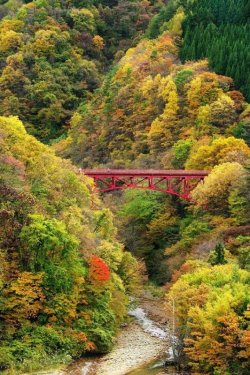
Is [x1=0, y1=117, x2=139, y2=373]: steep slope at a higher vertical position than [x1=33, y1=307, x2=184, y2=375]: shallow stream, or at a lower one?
higher

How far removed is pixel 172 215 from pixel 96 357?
77.8 ft

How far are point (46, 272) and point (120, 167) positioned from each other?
118 feet

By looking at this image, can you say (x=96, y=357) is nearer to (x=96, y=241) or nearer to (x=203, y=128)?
(x=96, y=241)

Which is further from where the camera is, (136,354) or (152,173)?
(152,173)

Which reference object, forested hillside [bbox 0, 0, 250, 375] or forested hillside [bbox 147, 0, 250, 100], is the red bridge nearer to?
forested hillside [bbox 0, 0, 250, 375]

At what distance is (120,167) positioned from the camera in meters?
74.9

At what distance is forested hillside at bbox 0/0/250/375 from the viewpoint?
3850cm

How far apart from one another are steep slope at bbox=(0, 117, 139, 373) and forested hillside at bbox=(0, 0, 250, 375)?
0.26ft

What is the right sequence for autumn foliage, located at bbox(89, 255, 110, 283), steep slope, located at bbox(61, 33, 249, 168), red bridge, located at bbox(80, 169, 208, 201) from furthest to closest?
steep slope, located at bbox(61, 33, 249, 168) → red bridge, located at bbox(80, 169, 208, 201) → autumn foliage, located at bbox(89, 255, 110, 283)

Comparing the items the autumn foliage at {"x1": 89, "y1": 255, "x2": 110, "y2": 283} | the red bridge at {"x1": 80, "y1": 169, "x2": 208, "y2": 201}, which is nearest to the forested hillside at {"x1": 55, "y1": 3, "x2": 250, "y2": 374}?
the red bridge at {"x1": 80, "y1": 169, "x2": 208, "y2": 201}

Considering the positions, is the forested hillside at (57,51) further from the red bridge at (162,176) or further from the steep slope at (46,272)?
the steep slope at (46,272)

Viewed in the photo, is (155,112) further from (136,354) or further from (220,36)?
(136,354)

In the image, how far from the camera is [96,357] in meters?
41.0

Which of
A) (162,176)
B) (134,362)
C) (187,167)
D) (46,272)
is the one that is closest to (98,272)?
(46,272)
